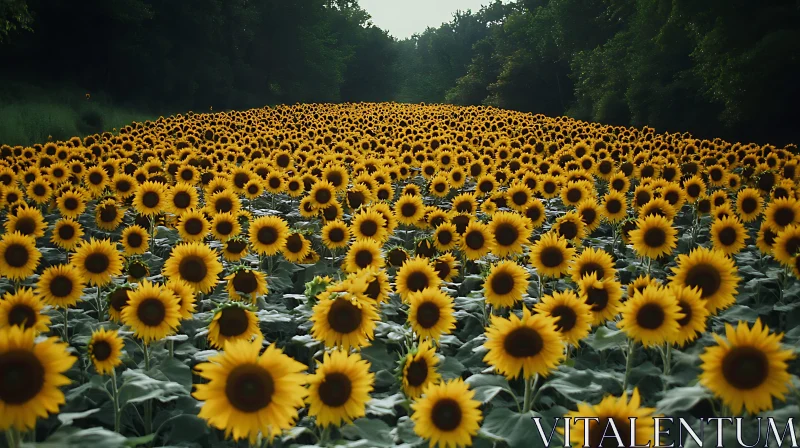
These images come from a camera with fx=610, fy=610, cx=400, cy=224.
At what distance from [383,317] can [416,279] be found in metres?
0.46

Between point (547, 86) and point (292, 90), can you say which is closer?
point (547, 86)

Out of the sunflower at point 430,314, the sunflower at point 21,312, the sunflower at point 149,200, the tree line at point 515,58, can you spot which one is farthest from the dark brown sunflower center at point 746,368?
the tree line at point 515,58

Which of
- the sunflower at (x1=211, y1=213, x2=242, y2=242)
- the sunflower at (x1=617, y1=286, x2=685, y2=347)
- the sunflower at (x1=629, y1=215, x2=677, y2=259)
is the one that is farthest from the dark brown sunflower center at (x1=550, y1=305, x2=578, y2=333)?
the sunflower at (x1=211, y1=213, x2=242, y2=242)

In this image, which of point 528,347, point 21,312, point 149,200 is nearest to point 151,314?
point 21,312

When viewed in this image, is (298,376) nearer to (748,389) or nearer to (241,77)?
(748,389)

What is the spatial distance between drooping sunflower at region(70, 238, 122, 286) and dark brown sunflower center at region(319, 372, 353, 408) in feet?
9.27

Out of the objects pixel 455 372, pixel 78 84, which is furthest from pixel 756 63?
pixel 78 84

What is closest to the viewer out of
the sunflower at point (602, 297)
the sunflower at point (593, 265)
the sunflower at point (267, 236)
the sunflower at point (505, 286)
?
the sunflower at point (602, 297)

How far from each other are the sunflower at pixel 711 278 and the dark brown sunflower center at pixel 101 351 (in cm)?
336

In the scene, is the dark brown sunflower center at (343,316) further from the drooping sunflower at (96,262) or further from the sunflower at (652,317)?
the drooping sunflower at (96,262)

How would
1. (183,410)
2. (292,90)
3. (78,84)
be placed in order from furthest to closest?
1. (292,90)
2. (78,84)
3. (183,410)

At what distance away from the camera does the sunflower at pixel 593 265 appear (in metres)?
4.54

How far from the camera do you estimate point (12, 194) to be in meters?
8.11

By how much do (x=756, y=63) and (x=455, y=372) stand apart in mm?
20285
